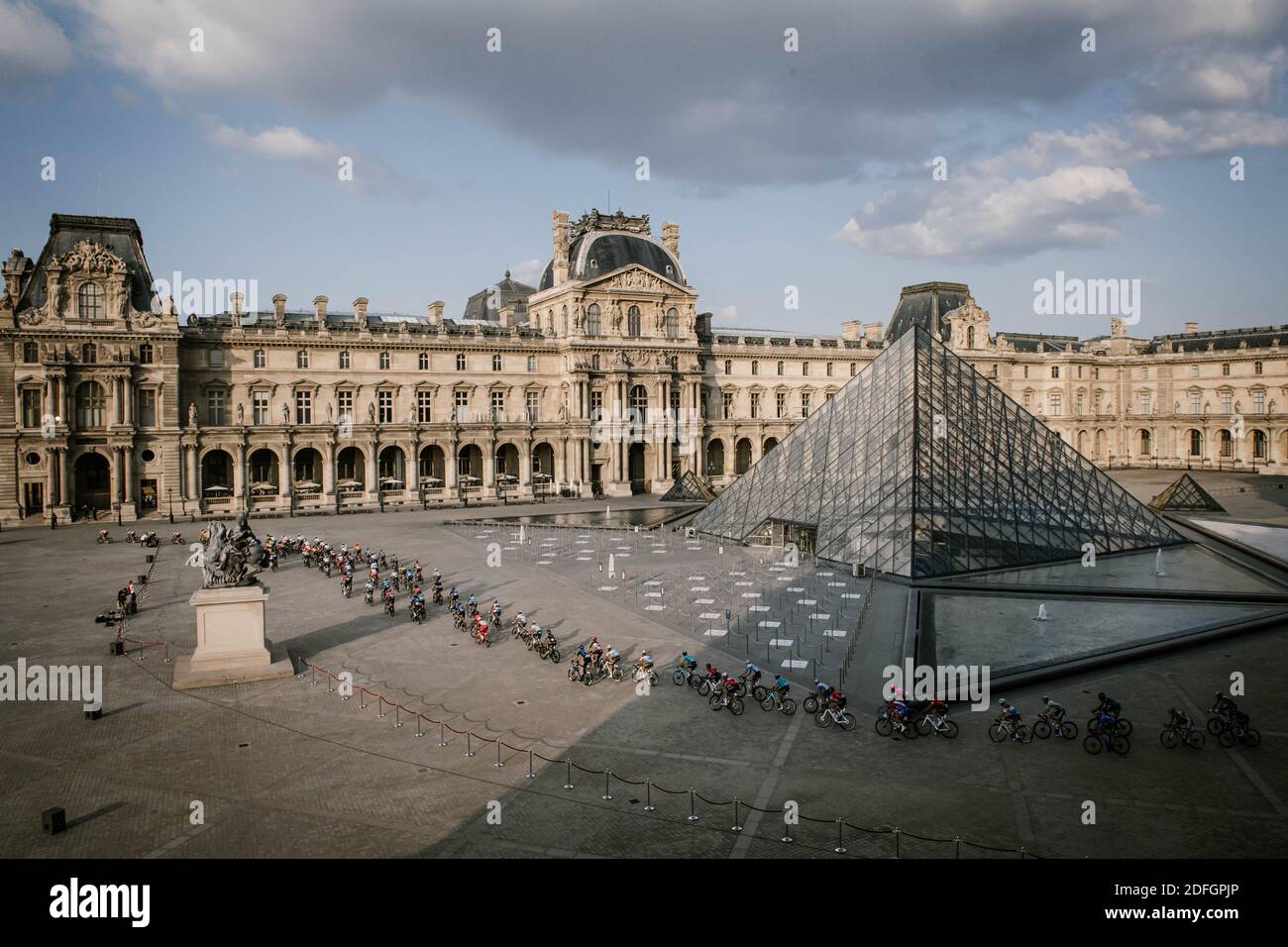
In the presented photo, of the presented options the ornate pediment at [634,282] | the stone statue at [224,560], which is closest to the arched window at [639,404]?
the ornate pediment at [634,282]

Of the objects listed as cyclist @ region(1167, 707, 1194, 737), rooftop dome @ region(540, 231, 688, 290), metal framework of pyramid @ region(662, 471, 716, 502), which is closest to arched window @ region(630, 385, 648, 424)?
metal framework of pyramid @ region(662, 471, 716, 502)

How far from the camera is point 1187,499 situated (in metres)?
51.6

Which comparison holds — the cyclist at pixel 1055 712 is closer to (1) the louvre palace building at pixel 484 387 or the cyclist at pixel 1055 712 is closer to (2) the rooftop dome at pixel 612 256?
(1) the louvre palace building at pixel 484 387

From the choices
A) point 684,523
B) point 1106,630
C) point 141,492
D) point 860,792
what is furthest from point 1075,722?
point 141,492

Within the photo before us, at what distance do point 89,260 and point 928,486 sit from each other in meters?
43.6

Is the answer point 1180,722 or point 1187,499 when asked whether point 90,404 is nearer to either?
point 1180,722

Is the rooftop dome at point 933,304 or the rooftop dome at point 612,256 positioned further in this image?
the rooftop dome at point 933,304

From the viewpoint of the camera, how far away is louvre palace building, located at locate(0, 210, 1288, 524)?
163 feet

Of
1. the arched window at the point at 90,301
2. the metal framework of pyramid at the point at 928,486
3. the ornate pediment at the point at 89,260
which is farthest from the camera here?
the arched window at the point at 90,301

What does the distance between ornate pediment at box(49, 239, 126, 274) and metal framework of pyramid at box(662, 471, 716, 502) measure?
33.6 meters

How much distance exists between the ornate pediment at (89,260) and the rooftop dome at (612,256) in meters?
28.1

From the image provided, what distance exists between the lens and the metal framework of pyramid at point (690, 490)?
194 ft

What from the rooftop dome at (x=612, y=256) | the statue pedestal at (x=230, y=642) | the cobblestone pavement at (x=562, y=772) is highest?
the rooftop dome at (x=612, y=256)
